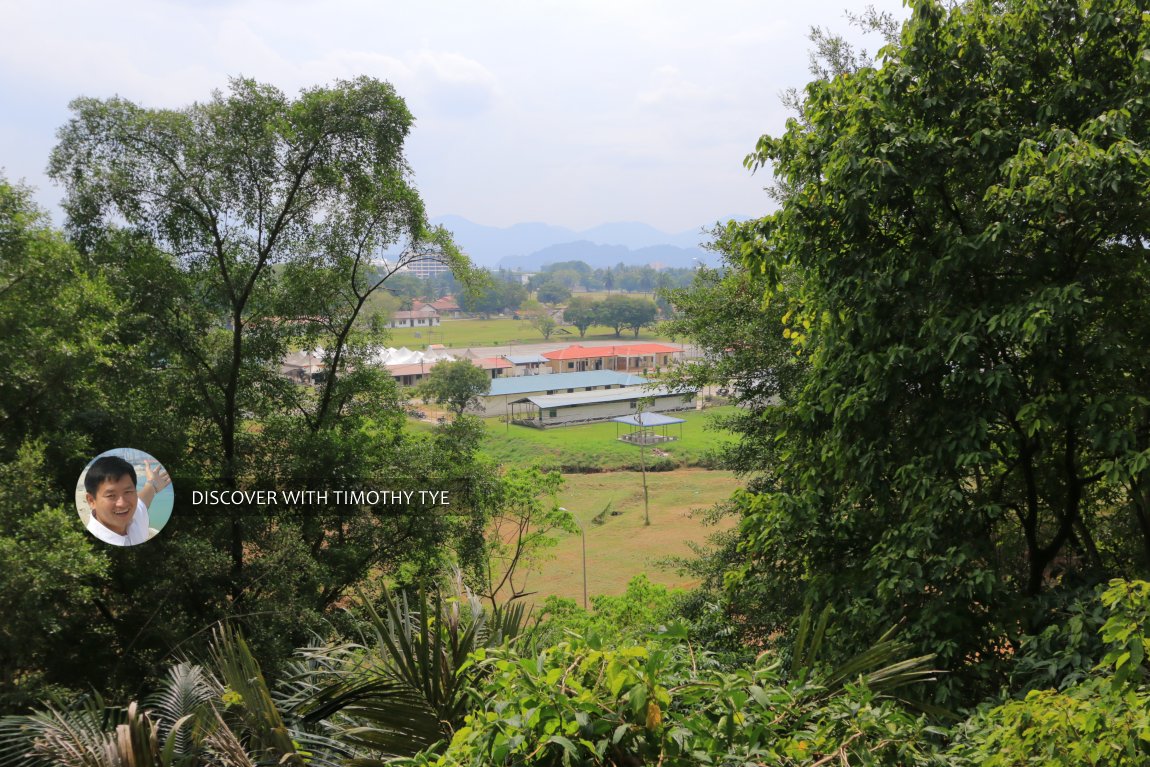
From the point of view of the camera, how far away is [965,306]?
3.69 metres

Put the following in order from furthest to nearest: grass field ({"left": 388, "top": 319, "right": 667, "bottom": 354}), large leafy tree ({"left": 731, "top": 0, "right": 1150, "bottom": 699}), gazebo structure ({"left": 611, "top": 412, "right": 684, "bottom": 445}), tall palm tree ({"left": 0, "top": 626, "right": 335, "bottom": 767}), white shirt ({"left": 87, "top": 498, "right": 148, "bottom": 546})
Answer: grass field ({"left": 388, "top": 319, "right": 667, "bottom": 354}) → gazebo structure ({"left": 611, "top": 412, "right": 684, "bottom": 445}) → white shirt ({"left": 87, "top": 498, "right": 148, "bottom": 546}) → large leafy tree ({"left": 731, "top": 0, "right": 1150, "bottom": 699}) → tall palm tree ({"left": 0, "top": 626, "right": 335, "bottom": 767})

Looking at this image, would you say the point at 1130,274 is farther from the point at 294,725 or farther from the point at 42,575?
the point at 42,575

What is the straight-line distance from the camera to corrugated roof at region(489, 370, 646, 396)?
36.7 m

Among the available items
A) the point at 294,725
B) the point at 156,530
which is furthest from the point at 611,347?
the point at 294,725

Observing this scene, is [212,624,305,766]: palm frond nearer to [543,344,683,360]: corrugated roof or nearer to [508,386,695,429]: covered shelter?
[508,386,695,429]: covered shelter

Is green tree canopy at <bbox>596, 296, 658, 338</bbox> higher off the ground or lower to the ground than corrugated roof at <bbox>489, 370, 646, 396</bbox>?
higher

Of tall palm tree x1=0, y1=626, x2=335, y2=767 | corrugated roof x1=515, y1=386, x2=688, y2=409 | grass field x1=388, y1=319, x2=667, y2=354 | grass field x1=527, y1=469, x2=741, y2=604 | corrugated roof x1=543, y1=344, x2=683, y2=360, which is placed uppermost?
grass field x1=388, y1=319, x2=667, y2=354

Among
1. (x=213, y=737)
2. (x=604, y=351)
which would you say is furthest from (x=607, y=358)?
(x=213, y=737)

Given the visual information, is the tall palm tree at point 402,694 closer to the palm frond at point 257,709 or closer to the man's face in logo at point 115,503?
the palm frond at point 257,709

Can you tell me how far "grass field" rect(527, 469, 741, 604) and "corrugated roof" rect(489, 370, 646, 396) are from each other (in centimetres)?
1120

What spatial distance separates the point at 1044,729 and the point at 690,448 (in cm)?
2718

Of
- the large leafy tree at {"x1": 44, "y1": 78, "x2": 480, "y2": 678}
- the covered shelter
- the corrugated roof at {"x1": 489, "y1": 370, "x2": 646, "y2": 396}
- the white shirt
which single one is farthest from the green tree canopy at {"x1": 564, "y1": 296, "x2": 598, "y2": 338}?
the white shirt

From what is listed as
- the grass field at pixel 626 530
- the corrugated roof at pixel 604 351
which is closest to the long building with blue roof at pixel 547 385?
the corrugated roof at pixel 604 351

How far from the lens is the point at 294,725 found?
246 centimetres
